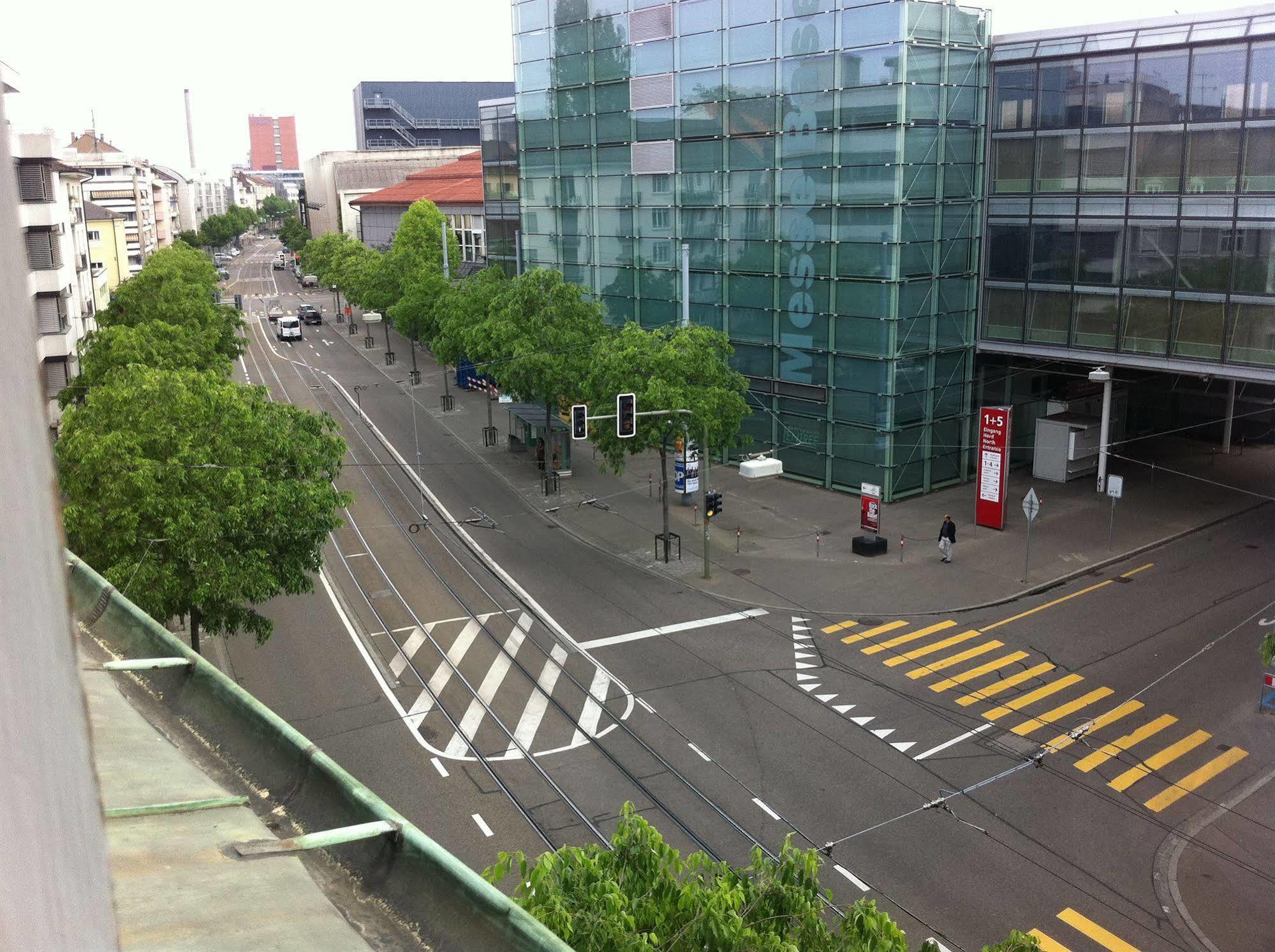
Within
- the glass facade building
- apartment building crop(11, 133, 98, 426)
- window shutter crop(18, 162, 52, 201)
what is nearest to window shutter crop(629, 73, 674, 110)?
the glass facade building

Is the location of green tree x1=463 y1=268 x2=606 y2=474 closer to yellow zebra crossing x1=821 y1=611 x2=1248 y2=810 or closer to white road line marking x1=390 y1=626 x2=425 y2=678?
white road line marking x1=390 y1=626 x2=425 y2=678

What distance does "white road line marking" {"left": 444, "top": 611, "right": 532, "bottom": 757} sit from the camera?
22.2m

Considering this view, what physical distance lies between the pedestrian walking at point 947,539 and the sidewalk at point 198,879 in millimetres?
30042

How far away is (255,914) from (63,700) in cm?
219

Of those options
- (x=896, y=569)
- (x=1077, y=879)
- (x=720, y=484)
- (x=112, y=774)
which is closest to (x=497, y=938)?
(x=112, y=774)

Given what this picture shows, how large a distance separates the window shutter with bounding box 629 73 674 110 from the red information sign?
751 inches

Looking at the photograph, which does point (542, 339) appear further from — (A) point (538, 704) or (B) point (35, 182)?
(B) point (35, 182)

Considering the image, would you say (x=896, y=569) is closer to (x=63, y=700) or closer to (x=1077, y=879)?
(x=1077, y=879)

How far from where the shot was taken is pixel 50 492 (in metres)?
1.03

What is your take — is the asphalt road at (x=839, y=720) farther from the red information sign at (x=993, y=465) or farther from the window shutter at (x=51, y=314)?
the window shutter at (x=51, y=314)

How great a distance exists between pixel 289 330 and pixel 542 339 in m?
53.8

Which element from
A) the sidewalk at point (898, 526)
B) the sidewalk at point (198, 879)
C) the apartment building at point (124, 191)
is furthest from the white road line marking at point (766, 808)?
the apartment building at point (124, 191)

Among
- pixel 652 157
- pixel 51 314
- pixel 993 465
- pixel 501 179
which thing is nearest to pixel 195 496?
pixel 993 465

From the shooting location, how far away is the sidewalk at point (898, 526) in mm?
30969
